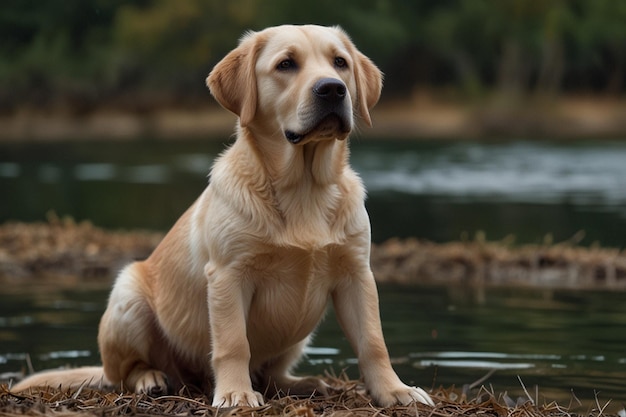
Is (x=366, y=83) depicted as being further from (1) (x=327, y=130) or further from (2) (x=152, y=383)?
(2) (x=152, y=383)

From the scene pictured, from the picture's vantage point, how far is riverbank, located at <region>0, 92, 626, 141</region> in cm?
4644

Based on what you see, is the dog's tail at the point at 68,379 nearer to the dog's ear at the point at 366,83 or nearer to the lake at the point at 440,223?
the lake at the point at 440,223

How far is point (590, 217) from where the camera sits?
1764cm

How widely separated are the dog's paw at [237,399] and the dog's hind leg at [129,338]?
2.67 feet

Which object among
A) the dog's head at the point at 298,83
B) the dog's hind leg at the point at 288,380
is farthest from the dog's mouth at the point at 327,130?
the dog's hind leg at the point at 288,380

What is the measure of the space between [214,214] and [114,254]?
7162mm

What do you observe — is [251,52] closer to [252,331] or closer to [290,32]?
[290,32]

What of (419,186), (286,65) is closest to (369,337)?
(286,65)

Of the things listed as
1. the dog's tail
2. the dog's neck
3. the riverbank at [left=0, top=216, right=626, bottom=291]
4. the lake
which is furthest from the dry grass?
the riverbank at [left=0, top=216, right=626, bottom=291]

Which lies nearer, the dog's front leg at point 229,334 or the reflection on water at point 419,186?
the dog's front leg at point 229,334

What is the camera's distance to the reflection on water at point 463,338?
7016 millimetres

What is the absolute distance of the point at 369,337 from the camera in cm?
545

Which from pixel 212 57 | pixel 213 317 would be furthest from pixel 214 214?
pixel 212 57

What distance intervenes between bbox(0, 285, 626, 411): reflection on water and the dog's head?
1.76m
